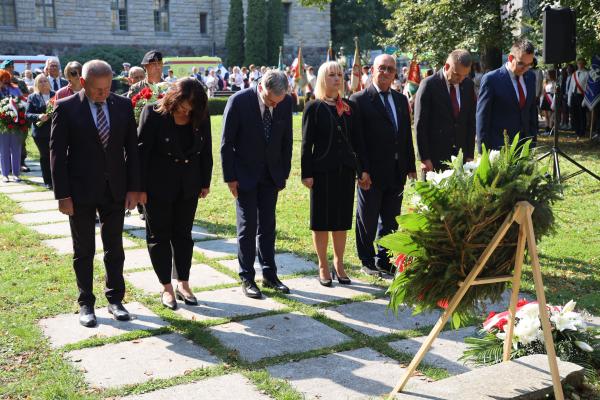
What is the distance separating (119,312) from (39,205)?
18.6 feet

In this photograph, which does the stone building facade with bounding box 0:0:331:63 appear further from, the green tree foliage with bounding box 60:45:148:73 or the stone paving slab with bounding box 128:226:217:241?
the stone paving slab with bounding box 128:226:217:241

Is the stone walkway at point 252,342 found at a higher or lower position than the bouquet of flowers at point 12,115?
lower

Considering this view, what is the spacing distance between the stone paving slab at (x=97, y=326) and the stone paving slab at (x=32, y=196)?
5.95 metres

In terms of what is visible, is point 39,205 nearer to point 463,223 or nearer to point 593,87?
point 463,223

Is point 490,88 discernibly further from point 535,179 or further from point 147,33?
point 147,33

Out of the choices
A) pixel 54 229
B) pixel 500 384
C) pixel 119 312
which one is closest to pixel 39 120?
pixel 54 229

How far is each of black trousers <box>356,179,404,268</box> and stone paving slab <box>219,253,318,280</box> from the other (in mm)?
575

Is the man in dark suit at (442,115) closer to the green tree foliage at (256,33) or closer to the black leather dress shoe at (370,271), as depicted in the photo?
the black leather dress shoe at (370,271)

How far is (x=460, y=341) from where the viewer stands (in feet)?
16.0

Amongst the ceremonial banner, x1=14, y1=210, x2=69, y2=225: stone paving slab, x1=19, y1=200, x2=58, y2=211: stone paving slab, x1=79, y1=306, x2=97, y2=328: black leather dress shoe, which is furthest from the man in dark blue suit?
the ceremonial banner

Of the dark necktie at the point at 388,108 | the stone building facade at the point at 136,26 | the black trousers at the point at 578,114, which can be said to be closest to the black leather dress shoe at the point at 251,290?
the dark necktie at the point at 388,108

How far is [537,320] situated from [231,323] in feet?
7.47

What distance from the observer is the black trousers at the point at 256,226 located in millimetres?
5941

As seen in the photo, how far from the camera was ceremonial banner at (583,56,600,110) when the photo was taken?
1669cm
